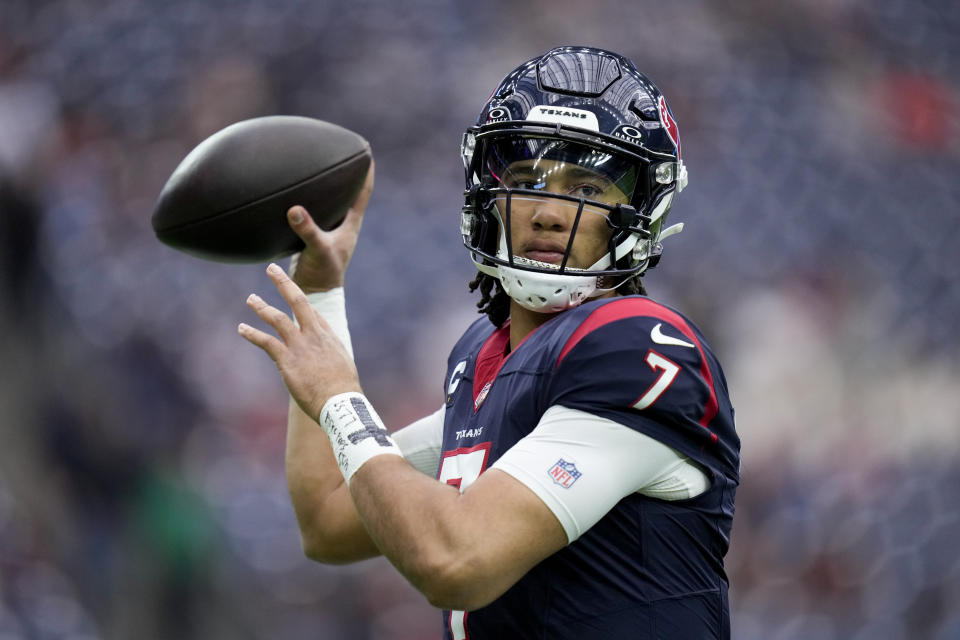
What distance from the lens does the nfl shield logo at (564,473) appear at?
4.37 feet

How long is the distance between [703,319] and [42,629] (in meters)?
2.76

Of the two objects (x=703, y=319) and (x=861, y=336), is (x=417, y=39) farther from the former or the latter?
(x=861, y=336)

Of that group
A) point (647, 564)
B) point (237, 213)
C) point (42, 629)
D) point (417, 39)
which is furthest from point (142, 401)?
point (647, 564)

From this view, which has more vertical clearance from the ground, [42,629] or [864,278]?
[864,278]

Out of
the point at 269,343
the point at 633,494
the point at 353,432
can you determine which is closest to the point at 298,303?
the point at 269,343

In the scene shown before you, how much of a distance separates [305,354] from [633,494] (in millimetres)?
531

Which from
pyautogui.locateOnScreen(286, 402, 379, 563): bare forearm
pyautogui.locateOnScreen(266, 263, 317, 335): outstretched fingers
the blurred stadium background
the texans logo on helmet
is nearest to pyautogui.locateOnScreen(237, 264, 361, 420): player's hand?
pyautogui.locateOnScreen(266, 263, 317, 335): outstretched fingers

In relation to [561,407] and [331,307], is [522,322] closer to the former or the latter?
[561,407]

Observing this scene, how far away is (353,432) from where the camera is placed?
1454 mm

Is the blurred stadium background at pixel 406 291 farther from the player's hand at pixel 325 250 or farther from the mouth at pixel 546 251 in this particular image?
the mouth at pixel 546 251

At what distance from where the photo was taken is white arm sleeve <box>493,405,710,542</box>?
1.33m

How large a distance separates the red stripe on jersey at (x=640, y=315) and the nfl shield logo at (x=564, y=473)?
0.57ft

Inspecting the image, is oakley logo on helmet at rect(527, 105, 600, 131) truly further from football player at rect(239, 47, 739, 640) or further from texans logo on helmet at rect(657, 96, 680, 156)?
texans logo on helmet at rect(657, 96, 680, 156)

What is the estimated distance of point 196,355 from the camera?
152 inches
